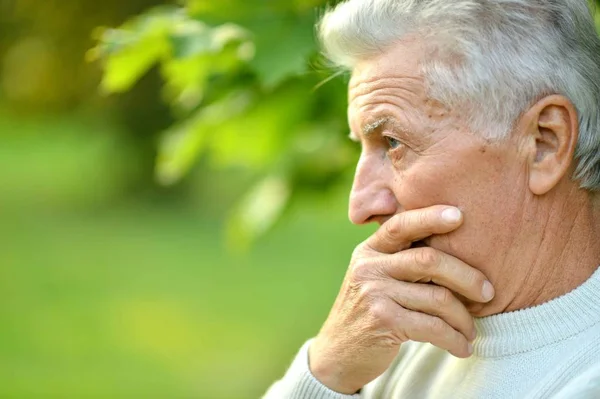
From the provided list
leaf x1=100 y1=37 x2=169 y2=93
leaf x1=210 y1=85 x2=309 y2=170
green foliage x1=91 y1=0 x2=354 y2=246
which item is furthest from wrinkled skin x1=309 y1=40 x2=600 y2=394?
leaf x1=100 y1=37 x2=169 y2=93

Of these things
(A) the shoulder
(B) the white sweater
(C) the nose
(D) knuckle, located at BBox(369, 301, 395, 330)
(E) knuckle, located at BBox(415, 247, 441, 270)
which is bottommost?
(A) the shoulder

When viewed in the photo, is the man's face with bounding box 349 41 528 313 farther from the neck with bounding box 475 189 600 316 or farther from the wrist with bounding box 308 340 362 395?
the wrist with bounding box 308 340 362 395

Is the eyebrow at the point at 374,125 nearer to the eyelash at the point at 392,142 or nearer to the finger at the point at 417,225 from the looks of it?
the eyelash at the point at 392,142

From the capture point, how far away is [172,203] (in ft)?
54.0

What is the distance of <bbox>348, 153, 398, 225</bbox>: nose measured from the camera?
A: 2.50m

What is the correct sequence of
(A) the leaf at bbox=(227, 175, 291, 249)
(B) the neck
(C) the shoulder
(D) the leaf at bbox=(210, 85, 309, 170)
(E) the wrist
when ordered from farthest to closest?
(A) the leaf at bbox=(227, 175, 291, 249)
(D) the leaf at bbox=(210, 85, 309, 170)
(E) the wrist
(B) the neck
(C) the shoulder

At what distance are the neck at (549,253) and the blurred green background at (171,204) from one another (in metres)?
0.84

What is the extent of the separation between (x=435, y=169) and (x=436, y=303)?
32 cm

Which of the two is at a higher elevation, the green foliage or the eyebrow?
the green foliage

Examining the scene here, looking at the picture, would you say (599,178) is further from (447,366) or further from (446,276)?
(447,366)

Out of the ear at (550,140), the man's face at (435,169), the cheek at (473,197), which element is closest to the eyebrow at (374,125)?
the man's face at (435,169)

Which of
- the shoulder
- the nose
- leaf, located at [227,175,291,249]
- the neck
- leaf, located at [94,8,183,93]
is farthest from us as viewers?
Answer: leaf, located at [227,175,291,249]

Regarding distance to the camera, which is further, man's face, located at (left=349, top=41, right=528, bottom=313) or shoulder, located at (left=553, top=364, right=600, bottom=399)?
man's face, located at (left=349, top=41, right=528, bottom=313)

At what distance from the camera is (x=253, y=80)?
3199 millimetres
